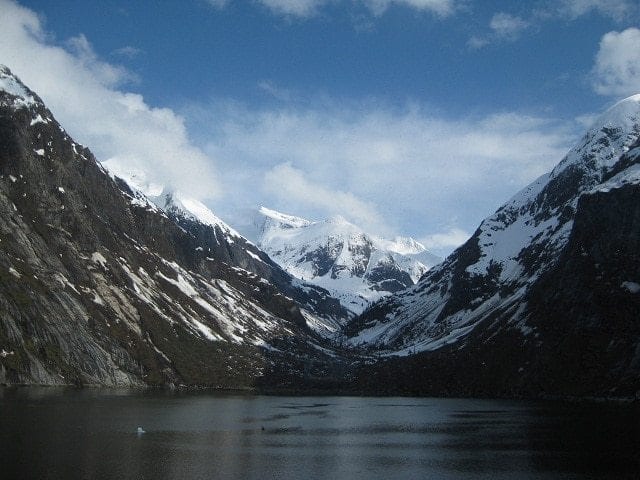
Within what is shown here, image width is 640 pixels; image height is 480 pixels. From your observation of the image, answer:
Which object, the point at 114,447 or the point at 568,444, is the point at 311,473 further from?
the point at 568,444

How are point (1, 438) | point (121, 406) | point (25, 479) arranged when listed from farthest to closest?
point (121, 406) → point (1, 438) → point (25, 479)

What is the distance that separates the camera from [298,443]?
102062 mm

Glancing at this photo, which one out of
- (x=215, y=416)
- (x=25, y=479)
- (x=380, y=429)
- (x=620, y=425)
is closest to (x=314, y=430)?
(x=380, y=429)

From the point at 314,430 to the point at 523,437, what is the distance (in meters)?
37.3

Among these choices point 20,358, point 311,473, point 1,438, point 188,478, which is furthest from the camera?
point 20,358

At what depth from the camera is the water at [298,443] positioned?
7521cm

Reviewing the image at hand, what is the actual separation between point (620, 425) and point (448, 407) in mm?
77233

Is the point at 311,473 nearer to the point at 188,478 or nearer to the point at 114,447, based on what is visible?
the point at 188,478

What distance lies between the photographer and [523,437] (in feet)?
357

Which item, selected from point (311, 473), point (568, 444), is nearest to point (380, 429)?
point (568, 444)

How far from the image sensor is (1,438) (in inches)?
3255

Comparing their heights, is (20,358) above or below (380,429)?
above

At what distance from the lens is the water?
75206 mm

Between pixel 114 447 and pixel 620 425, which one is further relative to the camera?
pixel 620 425
